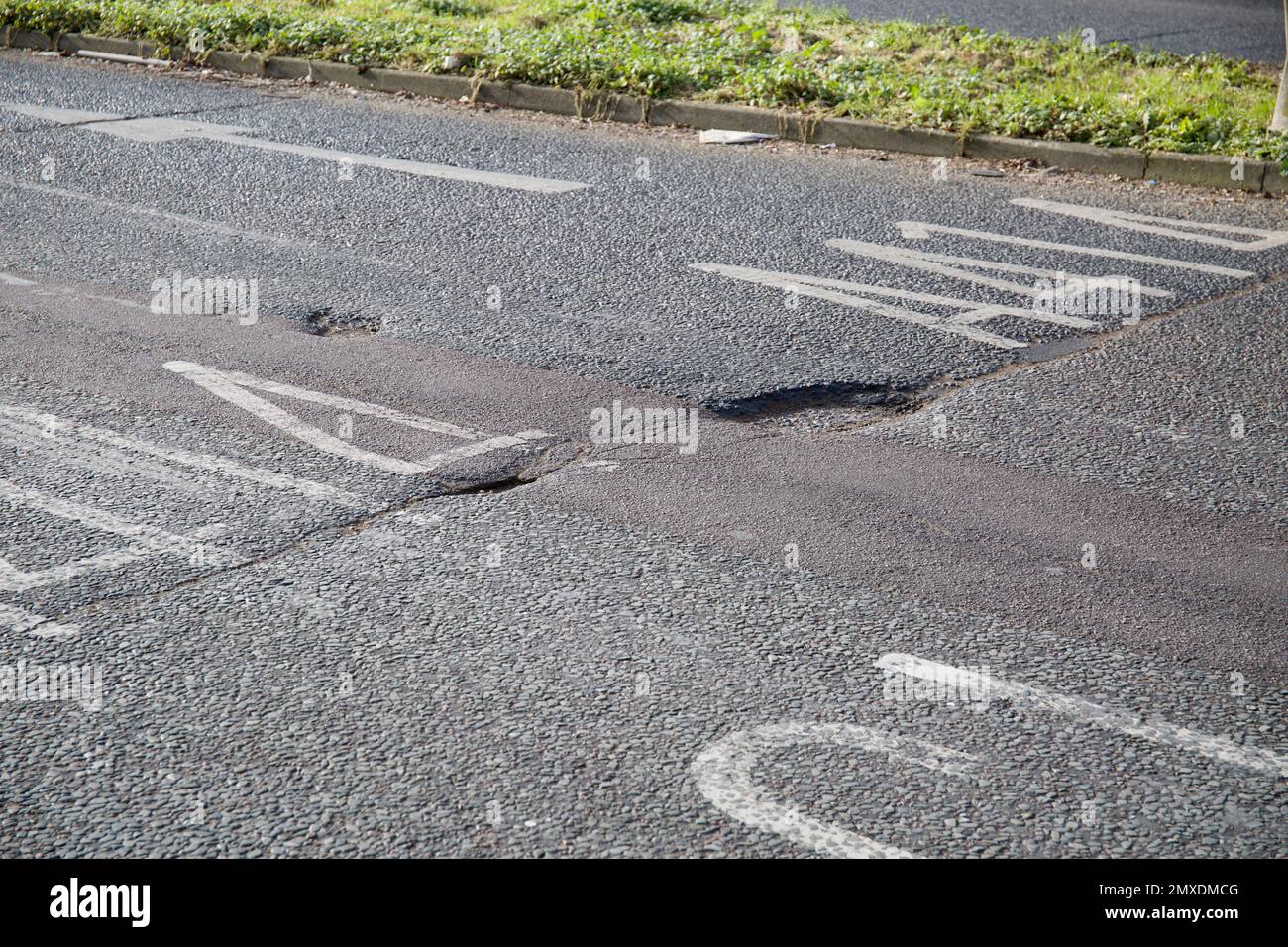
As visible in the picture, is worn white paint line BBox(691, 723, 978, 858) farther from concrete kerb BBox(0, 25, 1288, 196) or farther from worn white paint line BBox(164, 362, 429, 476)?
concrete kerb BBox(0, 25, 1288, 196)

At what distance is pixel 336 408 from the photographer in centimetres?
542

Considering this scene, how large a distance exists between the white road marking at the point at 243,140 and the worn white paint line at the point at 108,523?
194 inches

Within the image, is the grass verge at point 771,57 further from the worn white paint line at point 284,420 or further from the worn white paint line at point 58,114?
the worn white paint line at point 284,420

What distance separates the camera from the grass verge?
33.2 ft

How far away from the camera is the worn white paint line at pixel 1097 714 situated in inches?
131

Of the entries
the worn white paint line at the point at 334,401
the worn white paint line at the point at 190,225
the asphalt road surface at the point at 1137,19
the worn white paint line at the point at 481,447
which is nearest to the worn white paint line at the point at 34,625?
the worn white paint line at the point at 481,447

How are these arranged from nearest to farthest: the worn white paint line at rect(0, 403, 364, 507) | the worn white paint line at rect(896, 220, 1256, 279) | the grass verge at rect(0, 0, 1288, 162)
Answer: the worn white paint line at rect(0, 403, 364, 507)
the worn white paint line at rect(896, 220, 1256, 279)
the grass verge at rect(0, 0, 1288, 162)

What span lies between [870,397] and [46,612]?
10.2 ft

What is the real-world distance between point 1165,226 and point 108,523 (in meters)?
6.26

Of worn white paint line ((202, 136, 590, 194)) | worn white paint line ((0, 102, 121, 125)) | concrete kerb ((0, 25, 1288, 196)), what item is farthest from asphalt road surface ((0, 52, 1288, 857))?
worn white paint line ((0, 102, 121, 125))

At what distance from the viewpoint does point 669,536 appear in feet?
14.4

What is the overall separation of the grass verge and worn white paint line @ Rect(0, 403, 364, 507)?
677cm

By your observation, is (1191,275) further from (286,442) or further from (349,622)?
(349,622)
